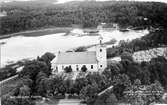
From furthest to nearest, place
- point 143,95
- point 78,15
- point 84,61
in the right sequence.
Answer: point 78,15 < point 84,61 < point 143,95

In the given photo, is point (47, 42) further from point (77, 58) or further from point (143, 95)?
point (143, 95)

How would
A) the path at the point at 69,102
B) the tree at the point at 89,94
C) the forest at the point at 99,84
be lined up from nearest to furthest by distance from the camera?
1. the forest at the point at 99,84
2. the tree at the point at 89,94
3. the path at the point at 69,102

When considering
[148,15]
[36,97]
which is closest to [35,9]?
[148,15]

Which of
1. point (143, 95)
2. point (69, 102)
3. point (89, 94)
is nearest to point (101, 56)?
point (89, 94)

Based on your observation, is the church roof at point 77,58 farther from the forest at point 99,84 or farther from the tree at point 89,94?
the tree at point 89,94

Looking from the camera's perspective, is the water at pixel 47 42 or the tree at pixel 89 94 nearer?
the tree at pixel 89 94

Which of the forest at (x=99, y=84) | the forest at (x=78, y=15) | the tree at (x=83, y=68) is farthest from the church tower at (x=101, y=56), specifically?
the forest at (x=78, y=15)

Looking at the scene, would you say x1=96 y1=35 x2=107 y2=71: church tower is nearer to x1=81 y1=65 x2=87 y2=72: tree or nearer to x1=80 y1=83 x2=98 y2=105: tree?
x1=81 y1=65 x2=87 y2=72: tree
